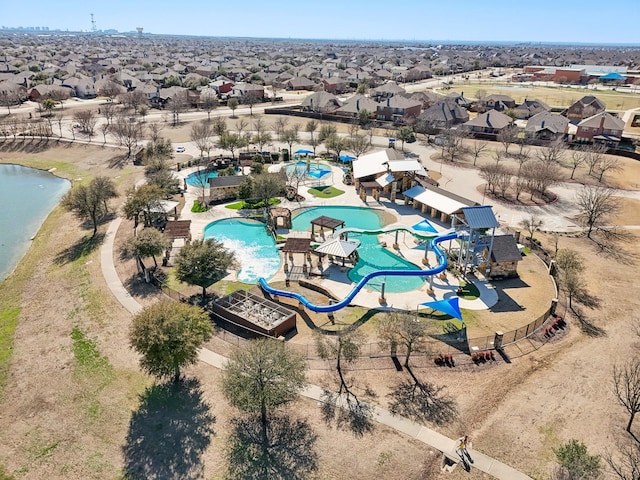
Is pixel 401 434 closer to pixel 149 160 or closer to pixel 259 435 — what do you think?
pixel 259 435

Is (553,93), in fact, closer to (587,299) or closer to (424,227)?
(424,227)

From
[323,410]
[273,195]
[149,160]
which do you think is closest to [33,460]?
[323,410]

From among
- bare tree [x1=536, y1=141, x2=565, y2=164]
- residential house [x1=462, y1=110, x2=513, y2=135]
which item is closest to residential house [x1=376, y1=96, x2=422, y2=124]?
residential house [x1=462, y1=110, x2=513, y2=135]

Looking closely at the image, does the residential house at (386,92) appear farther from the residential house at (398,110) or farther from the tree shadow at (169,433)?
the tree shadow at (169,433)

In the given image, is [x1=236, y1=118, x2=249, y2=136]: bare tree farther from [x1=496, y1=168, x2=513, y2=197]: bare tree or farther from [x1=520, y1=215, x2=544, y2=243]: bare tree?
[x1=520, y1=215, x2=544, y2=243]: bare tree

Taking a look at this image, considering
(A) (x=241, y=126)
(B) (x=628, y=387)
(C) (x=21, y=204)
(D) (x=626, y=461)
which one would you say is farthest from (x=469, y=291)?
(A) (x=241, y=126)
